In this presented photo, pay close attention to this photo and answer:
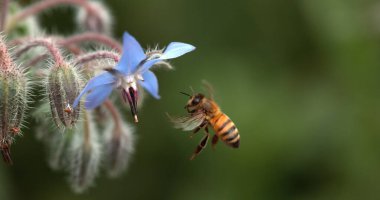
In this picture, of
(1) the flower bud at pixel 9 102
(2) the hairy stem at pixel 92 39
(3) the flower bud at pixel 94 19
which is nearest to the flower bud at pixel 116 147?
(2) the hairy stem at pixel 92 39

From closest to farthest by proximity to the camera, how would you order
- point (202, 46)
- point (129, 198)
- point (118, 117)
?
point (118, 117) < point (129, 198) < point (202, 46)

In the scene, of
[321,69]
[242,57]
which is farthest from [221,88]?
[321,69]

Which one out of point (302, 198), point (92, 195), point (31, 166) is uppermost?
point (31, 166)

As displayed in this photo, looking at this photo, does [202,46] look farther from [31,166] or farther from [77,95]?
[77,95]

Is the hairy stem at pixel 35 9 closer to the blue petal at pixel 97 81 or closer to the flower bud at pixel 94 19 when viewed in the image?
the flower bud at pixel 94 19

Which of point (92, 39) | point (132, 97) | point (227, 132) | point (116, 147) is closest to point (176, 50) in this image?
point (132, 97)

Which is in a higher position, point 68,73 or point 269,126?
point 68,73
